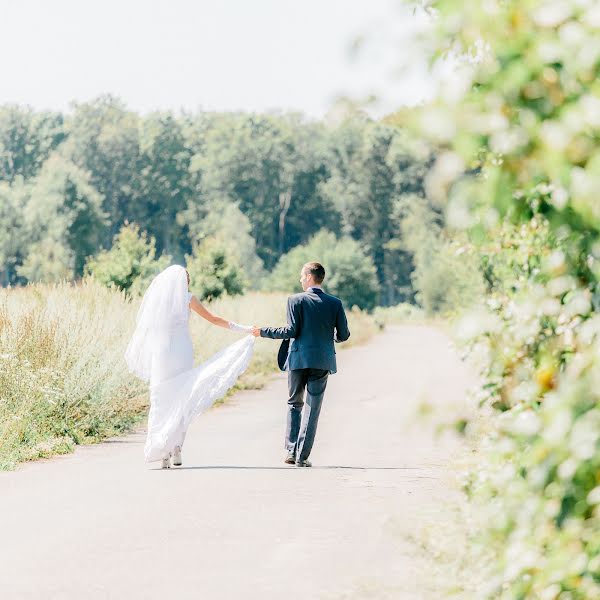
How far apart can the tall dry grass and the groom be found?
8.94 feet

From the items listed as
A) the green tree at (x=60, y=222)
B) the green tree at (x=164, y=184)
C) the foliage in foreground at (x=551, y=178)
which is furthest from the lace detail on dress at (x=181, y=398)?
the green tree at (x=164, y=184)

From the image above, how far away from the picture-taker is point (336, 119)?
130 inches

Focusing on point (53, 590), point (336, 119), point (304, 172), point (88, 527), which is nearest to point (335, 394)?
point (88, 527)

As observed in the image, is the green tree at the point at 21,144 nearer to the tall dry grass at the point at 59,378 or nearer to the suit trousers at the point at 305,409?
the tall dry grass at the point at 59,378

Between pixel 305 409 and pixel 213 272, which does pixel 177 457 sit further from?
pixel 213 272

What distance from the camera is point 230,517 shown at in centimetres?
912

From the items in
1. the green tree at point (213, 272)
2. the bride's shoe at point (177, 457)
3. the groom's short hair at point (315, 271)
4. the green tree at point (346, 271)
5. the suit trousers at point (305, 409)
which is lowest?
the green tree at point (346, 271)

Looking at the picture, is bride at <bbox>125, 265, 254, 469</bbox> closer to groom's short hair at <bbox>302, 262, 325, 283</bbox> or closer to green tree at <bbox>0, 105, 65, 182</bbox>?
groom's short hair at <bbox>302, 262, 325, 283</bbox>

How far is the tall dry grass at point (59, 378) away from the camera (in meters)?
13.5

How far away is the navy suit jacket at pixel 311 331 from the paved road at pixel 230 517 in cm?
109

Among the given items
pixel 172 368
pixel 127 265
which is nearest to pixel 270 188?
pixel 127 265

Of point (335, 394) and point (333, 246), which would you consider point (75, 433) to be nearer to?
point (335, 394)

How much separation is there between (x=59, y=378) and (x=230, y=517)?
19.3 feet

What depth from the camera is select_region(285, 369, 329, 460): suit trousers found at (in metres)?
12.4
